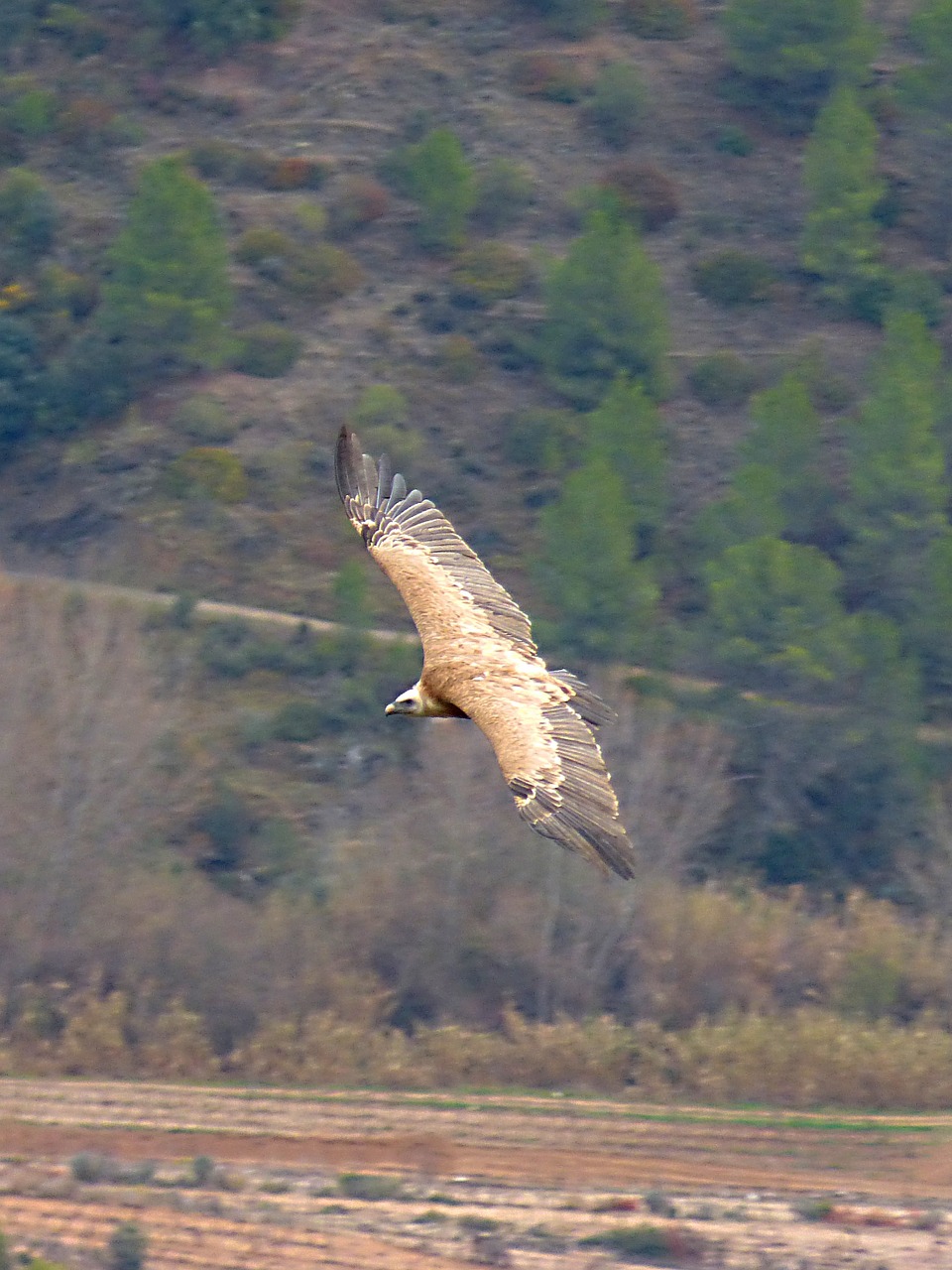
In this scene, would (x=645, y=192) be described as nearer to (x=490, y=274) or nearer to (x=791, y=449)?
(x=490, y=274)

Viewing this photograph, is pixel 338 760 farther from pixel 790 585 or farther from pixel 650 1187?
pixel 650 1187

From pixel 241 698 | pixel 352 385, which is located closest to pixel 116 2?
pixel 352 385

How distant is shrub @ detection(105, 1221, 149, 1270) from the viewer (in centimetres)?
2697

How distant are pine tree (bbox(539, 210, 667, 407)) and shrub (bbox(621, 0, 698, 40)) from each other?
52.1 ft

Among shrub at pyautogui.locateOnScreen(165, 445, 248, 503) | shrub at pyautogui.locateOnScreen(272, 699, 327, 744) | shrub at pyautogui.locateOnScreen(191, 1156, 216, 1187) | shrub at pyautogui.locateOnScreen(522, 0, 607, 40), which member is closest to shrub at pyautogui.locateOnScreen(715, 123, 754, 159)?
shrub at pyautogui.locateOnScreen(522, 0, 607, 40)

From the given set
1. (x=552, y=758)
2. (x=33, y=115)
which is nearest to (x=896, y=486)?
(x=33, y=115)

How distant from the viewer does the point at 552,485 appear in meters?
52.9

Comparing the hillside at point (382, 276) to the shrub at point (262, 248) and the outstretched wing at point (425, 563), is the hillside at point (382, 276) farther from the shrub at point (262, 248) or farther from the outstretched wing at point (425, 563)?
the outstretched wing at point (425, 563)

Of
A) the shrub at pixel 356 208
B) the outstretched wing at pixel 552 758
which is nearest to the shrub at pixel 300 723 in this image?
the shrub at pixel 356 208

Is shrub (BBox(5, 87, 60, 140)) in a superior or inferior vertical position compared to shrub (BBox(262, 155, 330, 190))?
superior

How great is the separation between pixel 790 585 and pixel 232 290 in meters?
22.5

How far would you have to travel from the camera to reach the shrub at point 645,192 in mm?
62031

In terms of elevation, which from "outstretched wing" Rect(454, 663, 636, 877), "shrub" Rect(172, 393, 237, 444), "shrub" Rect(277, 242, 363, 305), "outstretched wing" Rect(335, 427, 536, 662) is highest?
"outstretched wing" Rect(454, 663, 636, 877)

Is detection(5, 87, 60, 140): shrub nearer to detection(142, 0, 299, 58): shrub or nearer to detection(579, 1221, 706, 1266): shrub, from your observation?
detection(142, 0, 299, 58): shrub
